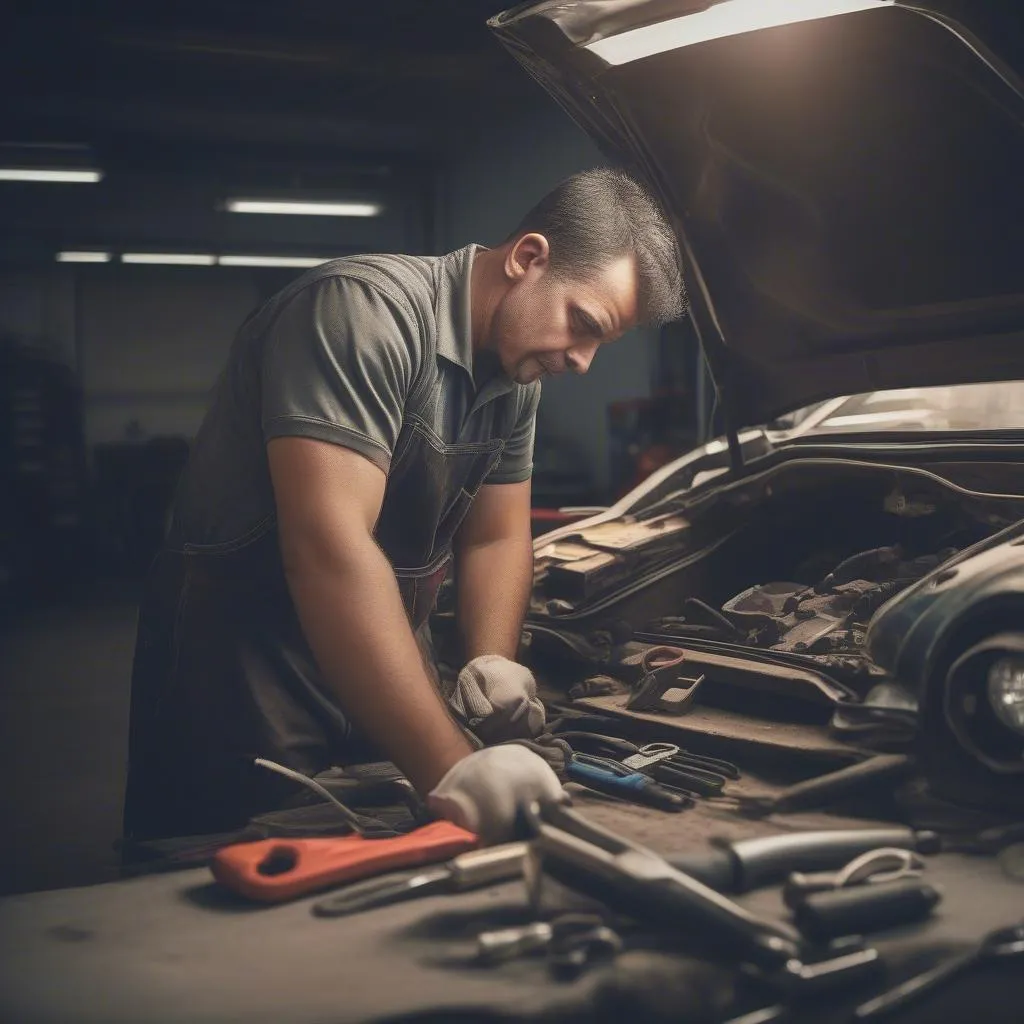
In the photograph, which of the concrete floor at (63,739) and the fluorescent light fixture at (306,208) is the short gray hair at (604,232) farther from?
the fluorescent light fixture at (306,208)

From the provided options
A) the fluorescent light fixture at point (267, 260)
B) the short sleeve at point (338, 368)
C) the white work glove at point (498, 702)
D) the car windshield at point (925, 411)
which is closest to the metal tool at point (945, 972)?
the white work glove at point (498, 702)

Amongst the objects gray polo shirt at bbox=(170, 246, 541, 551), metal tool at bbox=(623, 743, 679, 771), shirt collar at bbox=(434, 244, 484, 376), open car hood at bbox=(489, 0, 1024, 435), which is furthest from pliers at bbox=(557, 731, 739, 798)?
open car hood at bbox=(489, 0, 1024, 435)

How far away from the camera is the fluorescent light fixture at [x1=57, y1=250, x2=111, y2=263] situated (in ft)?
21.7

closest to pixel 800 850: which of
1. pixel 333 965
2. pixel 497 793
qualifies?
pixel 497 793

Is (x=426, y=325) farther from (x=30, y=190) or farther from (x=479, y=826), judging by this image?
(x=30, y=190)

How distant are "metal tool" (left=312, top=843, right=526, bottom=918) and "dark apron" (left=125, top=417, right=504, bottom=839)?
0.53 meters

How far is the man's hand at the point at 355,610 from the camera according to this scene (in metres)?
1.22

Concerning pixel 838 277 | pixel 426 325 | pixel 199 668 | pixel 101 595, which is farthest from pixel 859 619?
pixel 101 595

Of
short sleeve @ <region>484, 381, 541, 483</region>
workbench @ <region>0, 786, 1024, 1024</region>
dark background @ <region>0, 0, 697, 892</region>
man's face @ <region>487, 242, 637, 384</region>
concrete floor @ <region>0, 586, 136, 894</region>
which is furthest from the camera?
dark background @ <region>0, 0, 697, 892</region>

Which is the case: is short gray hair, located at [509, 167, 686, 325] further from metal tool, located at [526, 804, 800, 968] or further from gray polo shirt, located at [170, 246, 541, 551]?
metal tool, located at [526, 804, 800, 968]

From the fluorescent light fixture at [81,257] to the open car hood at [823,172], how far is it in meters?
5.66

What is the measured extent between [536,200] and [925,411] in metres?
3.33

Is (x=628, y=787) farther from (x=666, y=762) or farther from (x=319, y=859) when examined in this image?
(x=319, y=859)

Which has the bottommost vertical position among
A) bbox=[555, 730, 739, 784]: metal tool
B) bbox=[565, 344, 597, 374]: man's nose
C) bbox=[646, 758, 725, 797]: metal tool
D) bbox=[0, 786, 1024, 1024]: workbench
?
bbox=[0, 786, 1024, 1024]: workbench
